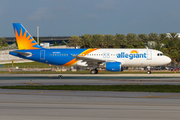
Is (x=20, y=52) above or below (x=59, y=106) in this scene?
above

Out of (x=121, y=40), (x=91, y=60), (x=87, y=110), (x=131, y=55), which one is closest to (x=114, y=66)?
(x=91, y=60)

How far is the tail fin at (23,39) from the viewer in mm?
48312

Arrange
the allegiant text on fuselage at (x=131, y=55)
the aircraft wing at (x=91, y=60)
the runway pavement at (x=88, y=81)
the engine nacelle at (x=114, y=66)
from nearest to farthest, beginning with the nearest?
the runway pavement at (x=88, y=81), the engine nacelle at (x=114, y=66), the aircraft wing at (x=91, y=60), the allegiant text on fuselage at (x=131, y=55)

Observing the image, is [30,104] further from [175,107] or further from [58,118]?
[175,107]

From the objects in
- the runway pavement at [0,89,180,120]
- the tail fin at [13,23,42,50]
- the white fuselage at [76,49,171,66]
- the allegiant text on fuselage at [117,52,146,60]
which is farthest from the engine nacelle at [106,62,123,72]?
the runway pavement at [0,89,180,120]

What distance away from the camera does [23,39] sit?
4841 cm

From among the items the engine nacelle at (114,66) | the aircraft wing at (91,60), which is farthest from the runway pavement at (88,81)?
the aircraft wing at (91,60)

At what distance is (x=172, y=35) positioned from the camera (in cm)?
11781

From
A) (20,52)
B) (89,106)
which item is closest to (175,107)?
(89,106)

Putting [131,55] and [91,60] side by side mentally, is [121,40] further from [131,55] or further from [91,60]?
[91,60]

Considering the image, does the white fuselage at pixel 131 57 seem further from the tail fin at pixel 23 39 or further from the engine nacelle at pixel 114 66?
the tail fin at pixel 23 39

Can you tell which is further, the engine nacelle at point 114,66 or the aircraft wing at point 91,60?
the aircraft wing at point 91,60

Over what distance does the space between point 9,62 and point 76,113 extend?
9395 centimetres

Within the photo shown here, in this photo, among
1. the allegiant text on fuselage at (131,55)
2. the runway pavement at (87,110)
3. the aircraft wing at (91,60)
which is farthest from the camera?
the allegiant text on fuselage at (131,55)
